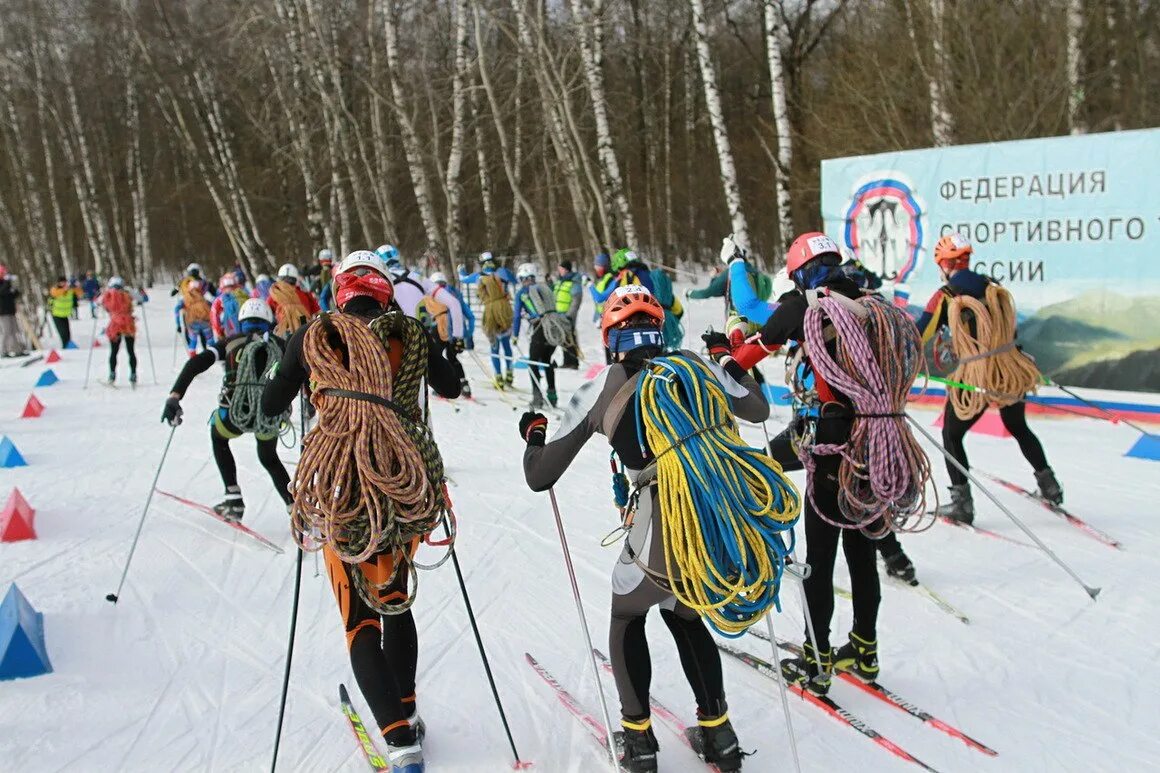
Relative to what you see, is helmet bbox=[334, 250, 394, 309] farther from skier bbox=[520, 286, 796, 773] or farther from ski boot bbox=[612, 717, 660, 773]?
ski boot bbox=[612, 717, 660, 773]

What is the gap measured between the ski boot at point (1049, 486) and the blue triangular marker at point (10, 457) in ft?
29.0

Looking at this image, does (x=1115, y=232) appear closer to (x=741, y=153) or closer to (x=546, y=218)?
(x=741, y=153)

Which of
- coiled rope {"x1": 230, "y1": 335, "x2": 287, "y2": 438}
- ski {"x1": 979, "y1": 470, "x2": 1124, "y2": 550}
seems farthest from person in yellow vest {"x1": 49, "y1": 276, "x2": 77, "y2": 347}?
ski {"x1": 979, "y1": 470, "x2": 1124, "y2": 550}

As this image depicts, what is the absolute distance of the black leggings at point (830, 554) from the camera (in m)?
4.00

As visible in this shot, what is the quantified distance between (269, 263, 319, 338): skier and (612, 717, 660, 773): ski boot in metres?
7.78

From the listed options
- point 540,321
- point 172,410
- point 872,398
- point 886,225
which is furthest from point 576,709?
point 886,225

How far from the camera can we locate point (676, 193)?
102 feet

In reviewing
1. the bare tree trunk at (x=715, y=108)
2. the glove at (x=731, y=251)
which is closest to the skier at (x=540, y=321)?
the bare tree trunk at (x=715, y=108)

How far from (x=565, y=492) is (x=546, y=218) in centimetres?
2646

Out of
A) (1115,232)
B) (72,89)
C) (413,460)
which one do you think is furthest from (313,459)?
(72,89)

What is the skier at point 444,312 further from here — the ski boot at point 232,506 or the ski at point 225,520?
the ski boot at point 232,506

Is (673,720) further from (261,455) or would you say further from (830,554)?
(261,455)

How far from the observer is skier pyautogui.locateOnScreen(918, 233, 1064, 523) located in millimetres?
6113

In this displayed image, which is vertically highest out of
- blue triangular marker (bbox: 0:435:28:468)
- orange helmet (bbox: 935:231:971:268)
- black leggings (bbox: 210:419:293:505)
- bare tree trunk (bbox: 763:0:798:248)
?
bare tree trunk (bbox: 763:0:798:248)
